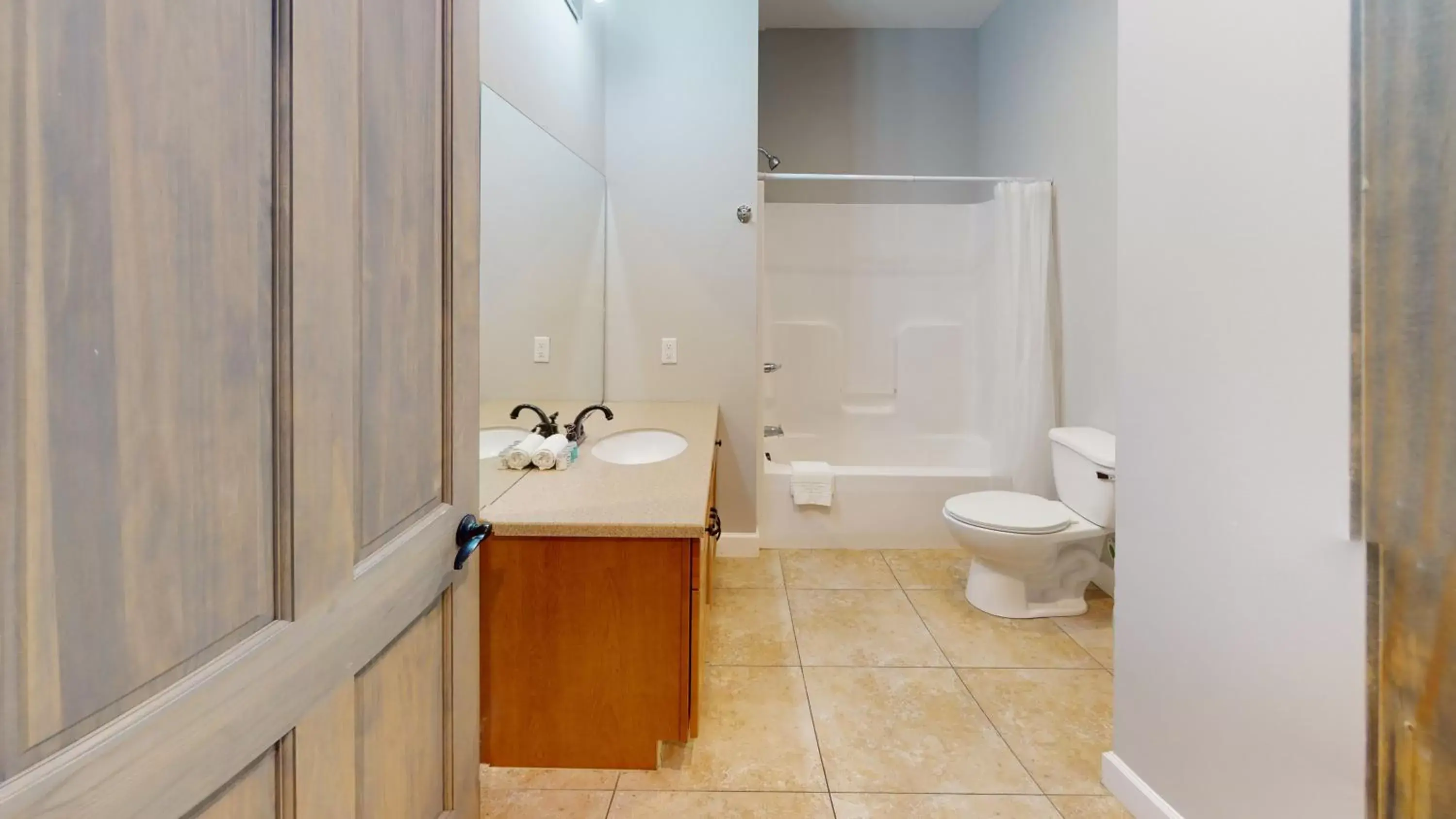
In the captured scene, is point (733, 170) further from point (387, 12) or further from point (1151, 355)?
point (387, 12)

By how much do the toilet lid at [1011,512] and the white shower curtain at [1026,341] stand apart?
37 centimetres

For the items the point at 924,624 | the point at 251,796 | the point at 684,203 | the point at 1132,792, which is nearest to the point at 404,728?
the point at 251,796

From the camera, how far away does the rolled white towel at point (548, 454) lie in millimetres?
1728

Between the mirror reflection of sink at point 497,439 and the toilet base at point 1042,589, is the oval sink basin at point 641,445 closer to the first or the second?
the mirror reflection of sink at point 497,439

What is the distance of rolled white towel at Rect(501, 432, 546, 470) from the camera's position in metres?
1.68

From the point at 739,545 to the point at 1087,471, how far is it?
150 cm

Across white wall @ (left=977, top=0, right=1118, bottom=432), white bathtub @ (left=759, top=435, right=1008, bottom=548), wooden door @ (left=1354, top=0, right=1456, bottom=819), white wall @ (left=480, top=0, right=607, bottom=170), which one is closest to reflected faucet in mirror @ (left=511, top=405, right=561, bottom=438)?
white wall @ (left=480, top=0, right=607, bottom=170)

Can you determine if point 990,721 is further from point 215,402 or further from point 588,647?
point 215,402

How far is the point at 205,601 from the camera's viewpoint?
20.5 inches

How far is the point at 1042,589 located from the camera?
8.04 ft

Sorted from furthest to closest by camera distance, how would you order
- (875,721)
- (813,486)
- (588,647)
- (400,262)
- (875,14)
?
(875,14), (813,486), (875,721), (588,647), (400,262)

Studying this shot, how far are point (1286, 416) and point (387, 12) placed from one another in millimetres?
1432

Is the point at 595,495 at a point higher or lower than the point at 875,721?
higher

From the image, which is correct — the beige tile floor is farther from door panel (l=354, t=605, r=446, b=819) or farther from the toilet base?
door panel (l=354, t=605, r=446, b=819)
